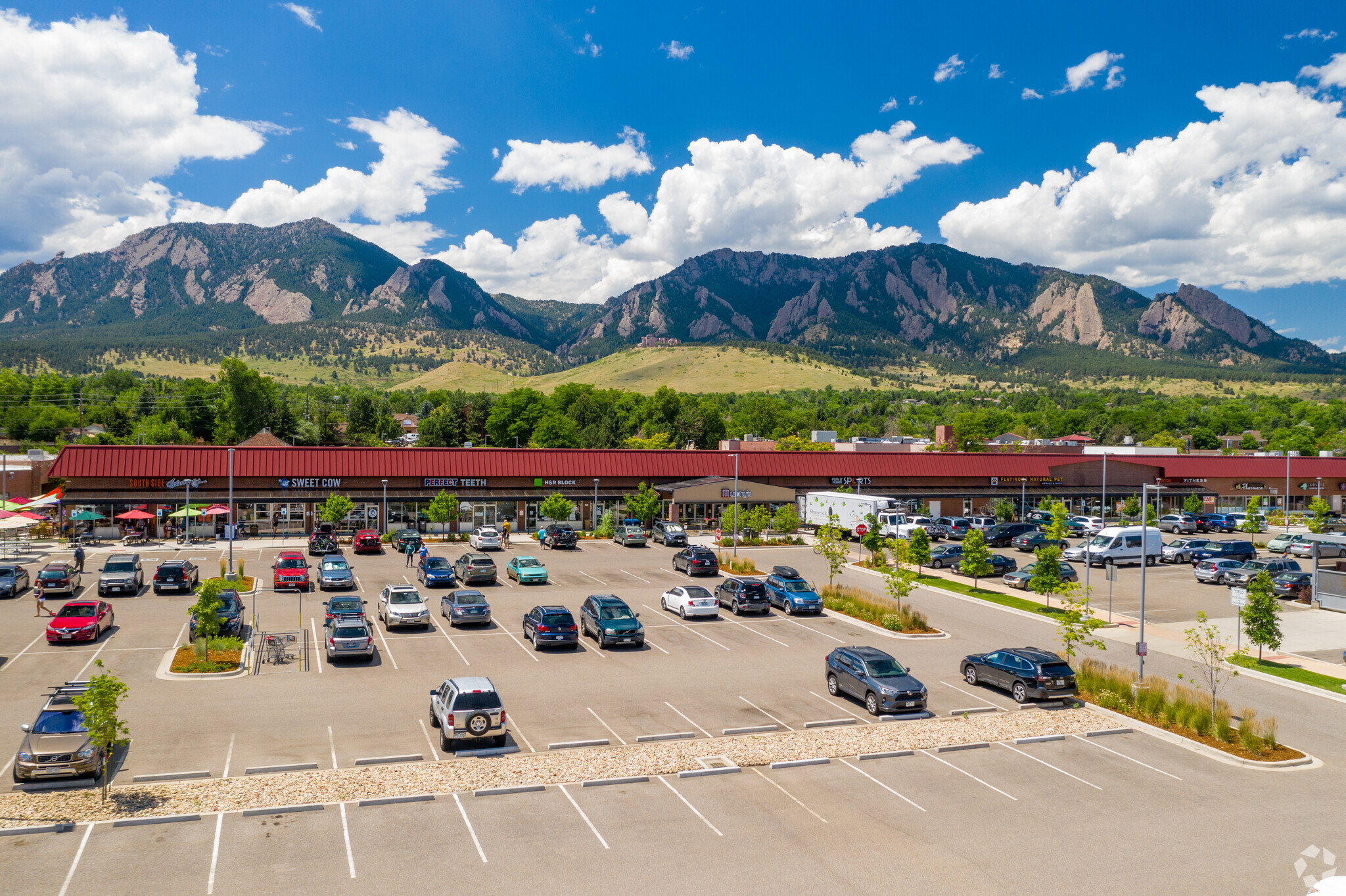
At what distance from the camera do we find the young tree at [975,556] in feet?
150

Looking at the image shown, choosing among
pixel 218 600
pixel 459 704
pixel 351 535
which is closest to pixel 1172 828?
pixel 459 704

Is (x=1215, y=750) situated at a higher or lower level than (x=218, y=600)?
lower

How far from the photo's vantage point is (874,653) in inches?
993

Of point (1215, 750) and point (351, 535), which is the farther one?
point (351, 535)

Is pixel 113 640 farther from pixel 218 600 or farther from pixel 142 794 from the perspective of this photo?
pixel 142 794

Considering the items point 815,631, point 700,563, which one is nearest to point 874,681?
point 815,631

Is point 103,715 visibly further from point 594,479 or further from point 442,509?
point 594,479

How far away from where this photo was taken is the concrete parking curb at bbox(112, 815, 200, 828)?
50.0ft

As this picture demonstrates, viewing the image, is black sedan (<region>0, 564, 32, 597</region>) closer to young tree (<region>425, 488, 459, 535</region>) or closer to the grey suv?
the grey suv

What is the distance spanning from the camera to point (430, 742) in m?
20.3

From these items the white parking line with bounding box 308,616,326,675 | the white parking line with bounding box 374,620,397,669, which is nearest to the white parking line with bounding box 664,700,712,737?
the white parking line with bounding box 374,620,397,669

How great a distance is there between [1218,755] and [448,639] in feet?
80.4

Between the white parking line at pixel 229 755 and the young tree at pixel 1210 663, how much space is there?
23.8m

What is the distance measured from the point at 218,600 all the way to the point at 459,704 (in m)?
13.0
